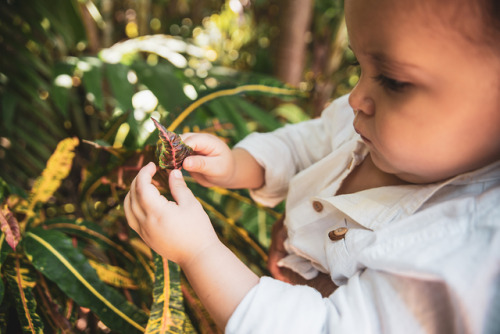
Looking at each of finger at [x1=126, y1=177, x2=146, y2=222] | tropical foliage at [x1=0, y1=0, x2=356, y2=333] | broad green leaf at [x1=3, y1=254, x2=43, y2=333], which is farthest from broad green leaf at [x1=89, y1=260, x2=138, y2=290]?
finger at [x1=126, y1=177, x2=146, y2=222]

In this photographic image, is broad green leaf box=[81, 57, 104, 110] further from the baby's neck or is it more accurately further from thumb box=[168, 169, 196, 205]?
the baby's neck

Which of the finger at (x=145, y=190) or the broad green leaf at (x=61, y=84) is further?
the broad green leaf at (x=61, y=84)

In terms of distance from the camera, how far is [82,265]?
1.99 ft

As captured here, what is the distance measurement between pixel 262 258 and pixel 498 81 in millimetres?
610

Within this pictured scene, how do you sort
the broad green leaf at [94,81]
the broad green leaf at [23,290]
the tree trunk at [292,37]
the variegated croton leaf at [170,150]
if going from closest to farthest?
the variegated croton leaf at [170,150] → the broad green leaf at [23,290] → the broad green leaf at [94,81] → the tree trunk at [292,37]

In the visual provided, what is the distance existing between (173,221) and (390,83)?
33 centimetres

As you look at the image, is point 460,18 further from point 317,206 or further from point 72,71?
point 72,71

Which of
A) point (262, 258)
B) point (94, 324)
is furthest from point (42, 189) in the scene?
point (262, 258)

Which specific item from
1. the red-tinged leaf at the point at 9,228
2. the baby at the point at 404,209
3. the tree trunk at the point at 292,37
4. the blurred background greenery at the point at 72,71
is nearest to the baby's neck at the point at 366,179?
the baby at the point at 404,209

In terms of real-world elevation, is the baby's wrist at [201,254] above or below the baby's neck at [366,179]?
above

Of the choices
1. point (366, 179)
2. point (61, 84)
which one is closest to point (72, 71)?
point (61, 84)

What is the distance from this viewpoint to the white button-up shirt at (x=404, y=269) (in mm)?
349

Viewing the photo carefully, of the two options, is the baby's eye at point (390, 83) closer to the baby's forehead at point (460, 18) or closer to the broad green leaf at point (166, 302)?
the baby's forehead at point (460, 18)

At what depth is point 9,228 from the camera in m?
0.56
